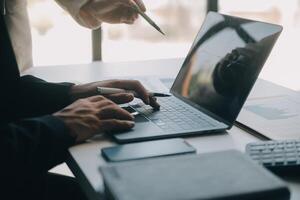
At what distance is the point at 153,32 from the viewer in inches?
126

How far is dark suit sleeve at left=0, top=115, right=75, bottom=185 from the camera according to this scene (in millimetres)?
819

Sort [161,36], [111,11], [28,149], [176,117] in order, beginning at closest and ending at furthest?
[28,149]
[176,117]
[111,11]
[161,36]

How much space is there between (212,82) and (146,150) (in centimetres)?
33

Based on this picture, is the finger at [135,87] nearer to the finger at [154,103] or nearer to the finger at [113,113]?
the finger at [154,103]

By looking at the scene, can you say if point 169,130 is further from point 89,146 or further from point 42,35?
point 42,35

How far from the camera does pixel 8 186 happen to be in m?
0.85

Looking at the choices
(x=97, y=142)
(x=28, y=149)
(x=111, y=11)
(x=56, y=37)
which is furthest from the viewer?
(x=56, y=37)

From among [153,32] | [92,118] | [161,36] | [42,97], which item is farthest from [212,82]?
[153,32]

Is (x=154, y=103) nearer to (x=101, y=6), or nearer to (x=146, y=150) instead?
(x=146, y=150)

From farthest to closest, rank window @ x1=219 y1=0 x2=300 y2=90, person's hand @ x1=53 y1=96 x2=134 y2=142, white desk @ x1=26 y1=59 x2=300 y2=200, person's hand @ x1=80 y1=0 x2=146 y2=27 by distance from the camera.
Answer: window @ x1=219 y1=0 x2=300 y2=90 → person's hand @ x1=80 y1=0 x2=146 y2=27 → person's hand @ x1=53 y1=96 x2=134 y2=142 → white desk @ x1=26 y1=59 x2=300 y2=200

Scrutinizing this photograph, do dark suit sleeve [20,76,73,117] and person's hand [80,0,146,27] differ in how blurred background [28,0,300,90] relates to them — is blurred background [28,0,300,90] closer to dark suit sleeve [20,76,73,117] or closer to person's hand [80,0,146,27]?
person's hand [80,0,146,27]

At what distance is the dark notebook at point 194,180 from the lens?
60 cm

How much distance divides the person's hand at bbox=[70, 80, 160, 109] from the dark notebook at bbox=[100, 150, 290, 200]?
1.37ft

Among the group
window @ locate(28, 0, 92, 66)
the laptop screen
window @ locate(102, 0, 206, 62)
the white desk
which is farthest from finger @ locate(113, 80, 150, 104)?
window @ locate(102, 0, 206, 62)
